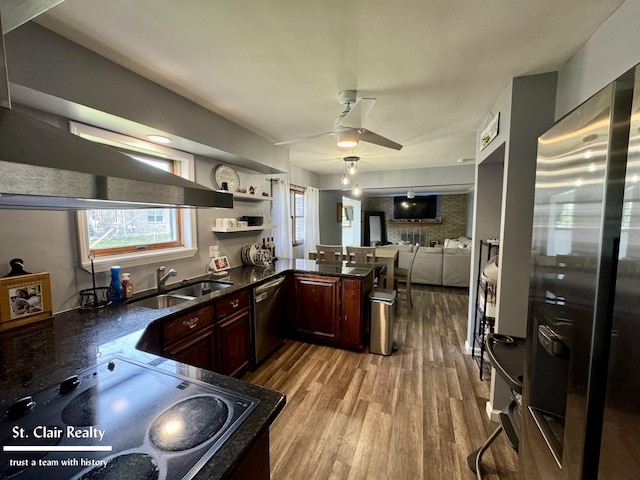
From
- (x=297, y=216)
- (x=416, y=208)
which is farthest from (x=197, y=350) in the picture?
(x=416, y=208)

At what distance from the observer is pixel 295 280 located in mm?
3055

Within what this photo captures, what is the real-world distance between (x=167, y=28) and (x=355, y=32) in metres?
0.94

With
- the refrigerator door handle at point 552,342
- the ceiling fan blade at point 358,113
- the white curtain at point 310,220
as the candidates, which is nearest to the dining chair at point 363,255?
the white curtain at point 310,220

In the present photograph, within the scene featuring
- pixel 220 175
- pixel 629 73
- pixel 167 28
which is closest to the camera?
pixel 629 73

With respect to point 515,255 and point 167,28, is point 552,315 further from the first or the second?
point 167,28

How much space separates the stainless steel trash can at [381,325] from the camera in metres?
2.81

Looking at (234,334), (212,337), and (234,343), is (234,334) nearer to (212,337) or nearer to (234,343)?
(234,343)

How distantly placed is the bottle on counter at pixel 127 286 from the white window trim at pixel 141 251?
0.36 ft

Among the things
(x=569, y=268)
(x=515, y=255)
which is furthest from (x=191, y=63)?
(x=515, y=255)

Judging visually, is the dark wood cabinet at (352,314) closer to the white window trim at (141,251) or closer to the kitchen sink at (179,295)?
the kitchen sink at (179,295)

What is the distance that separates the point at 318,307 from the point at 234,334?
1.01 meters

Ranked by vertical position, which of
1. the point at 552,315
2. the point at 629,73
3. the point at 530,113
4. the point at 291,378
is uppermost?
the point at 530,113

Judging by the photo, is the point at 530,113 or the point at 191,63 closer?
the point at 191,63

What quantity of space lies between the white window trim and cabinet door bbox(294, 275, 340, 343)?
1.22 metres
